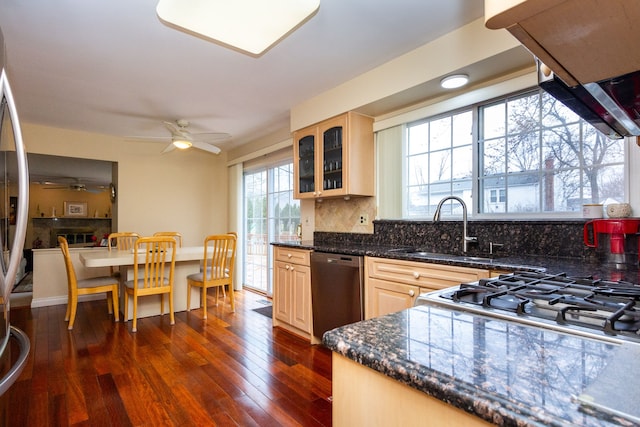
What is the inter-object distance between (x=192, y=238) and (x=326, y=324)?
3599 mm

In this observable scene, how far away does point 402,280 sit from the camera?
223cm

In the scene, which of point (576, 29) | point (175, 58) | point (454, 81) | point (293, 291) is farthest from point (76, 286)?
point (576, 29)

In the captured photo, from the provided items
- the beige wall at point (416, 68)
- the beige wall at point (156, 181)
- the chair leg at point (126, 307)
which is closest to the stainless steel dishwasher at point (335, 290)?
the beige wall at point (416, 68)

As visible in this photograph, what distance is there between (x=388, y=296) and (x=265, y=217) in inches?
119

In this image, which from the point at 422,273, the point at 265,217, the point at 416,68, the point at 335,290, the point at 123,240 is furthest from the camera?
the point at 265,217

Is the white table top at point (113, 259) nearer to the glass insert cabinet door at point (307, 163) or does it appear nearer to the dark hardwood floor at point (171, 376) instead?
the dark hardwood floor at point (171, 376)

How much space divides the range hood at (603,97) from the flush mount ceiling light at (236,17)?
1.28 metres

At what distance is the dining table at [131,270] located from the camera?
3350 millimetres

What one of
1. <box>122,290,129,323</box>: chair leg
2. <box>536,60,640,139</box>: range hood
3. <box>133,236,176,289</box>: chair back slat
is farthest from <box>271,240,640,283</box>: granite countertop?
<box>122,290,129,323</box>: chair leg

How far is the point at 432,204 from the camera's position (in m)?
2.80

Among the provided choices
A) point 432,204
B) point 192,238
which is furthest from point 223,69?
point 192,238

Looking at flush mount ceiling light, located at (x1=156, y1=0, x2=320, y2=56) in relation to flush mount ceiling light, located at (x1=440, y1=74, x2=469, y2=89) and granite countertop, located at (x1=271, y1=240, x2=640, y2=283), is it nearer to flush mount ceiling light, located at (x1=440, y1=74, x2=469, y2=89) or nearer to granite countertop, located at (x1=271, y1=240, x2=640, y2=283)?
flush mount ceiling light, located at (x1=440, y1=74, x2=469, y2=89)

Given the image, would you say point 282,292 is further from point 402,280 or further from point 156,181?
point 156,181

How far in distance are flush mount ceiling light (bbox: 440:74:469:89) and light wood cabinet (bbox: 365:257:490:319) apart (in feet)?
4.32
